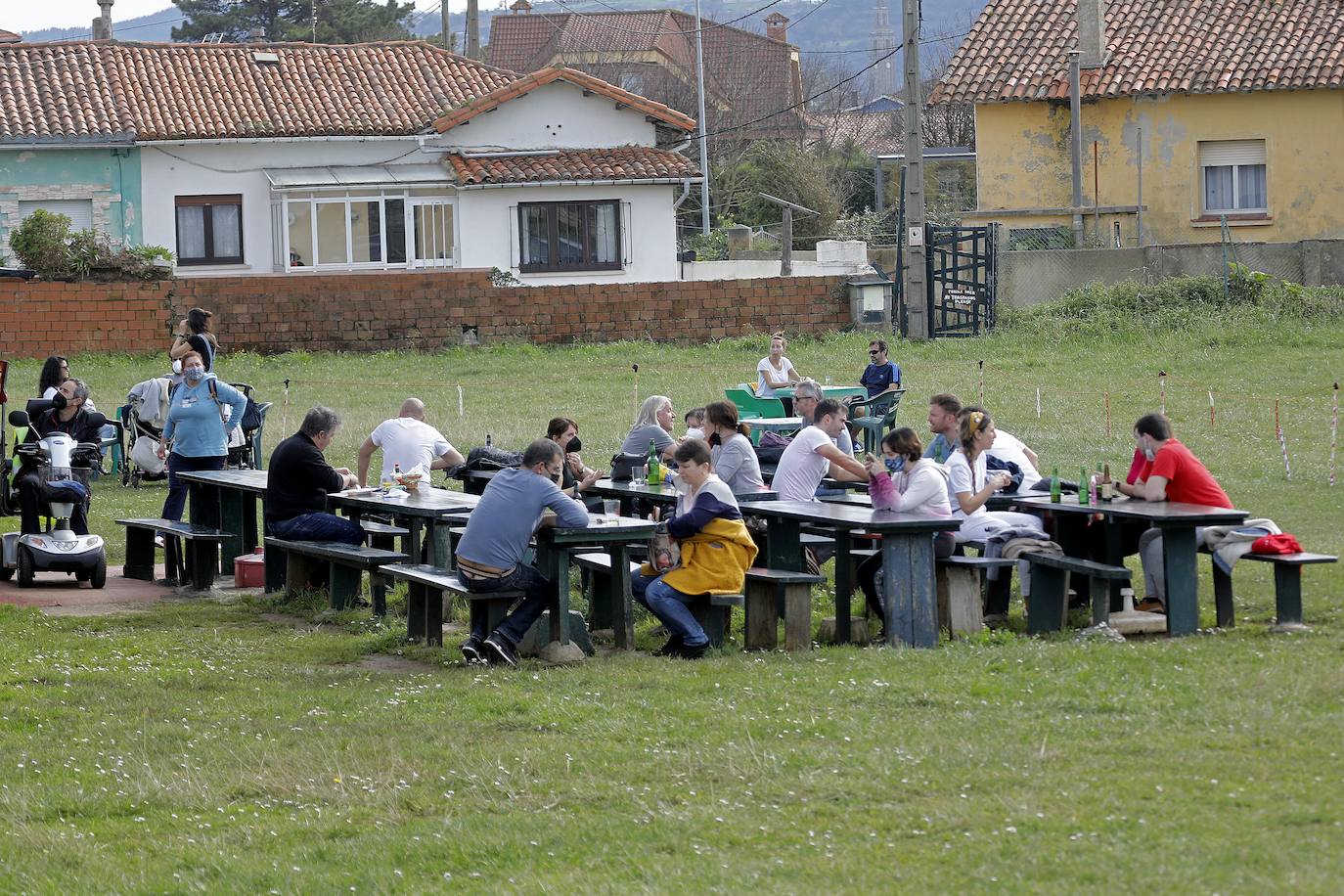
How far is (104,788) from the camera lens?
7.34 m

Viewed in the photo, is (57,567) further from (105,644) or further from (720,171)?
(720,171)

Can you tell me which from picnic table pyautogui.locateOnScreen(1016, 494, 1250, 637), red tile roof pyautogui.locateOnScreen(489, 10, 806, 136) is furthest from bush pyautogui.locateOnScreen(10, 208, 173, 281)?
red tile roof pyautogui.locateOnScreen(489, 10, 806, 136)

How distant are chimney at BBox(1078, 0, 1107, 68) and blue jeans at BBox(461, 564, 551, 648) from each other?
28388 millimetres

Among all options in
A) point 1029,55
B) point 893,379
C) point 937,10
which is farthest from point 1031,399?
point 937,10

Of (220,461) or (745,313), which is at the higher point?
(745,313)

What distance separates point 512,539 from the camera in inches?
394

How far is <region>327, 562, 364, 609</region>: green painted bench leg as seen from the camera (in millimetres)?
12078

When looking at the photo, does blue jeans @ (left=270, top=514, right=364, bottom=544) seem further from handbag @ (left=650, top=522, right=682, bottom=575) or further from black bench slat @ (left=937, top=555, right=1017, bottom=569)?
black bench slat @ (left=937, top=555, right=1017, bottom=569)

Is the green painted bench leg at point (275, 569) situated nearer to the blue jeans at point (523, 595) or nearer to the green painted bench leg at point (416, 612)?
the green painted bench leg at point (416, 612)

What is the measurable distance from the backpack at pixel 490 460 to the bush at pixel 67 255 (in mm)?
18454

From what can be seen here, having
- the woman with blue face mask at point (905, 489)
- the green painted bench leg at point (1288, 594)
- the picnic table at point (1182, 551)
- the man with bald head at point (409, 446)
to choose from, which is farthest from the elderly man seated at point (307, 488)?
the green painted bench leg at point (1288, 594)

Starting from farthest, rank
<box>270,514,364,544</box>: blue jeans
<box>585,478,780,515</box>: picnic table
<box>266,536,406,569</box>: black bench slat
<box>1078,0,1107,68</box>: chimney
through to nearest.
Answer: <box>1078,0,1107,68</box>: chimney → <box>270,514,364,544</box>: blue jeans → <box>585,478,780,515</box>: picnic table → <box>266,536,406,569</box>: black bench slat

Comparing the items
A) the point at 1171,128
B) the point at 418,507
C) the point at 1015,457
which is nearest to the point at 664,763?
the point at 418,507

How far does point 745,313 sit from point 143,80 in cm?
1676
